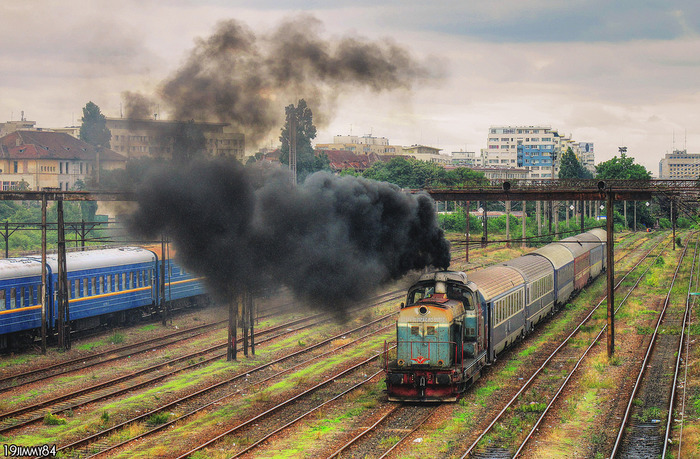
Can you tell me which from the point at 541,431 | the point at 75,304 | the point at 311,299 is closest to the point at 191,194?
the point at 311,299

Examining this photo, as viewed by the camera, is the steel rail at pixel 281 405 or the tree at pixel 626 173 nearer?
the steel rail at pixel 281 405

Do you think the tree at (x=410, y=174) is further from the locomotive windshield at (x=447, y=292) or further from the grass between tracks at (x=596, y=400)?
the locomotive windshield at (x=447, y=292)

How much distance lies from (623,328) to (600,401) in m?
14.0

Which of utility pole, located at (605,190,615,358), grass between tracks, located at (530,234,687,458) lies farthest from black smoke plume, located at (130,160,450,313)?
utility pole, located at (605,190,615,358)

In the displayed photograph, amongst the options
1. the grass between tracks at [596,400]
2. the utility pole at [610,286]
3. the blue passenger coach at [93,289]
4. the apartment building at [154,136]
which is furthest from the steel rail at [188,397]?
the utility pole at [610,286]

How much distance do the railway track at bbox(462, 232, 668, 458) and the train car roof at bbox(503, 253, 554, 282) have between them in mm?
3039

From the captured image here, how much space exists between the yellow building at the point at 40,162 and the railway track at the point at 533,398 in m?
63.2

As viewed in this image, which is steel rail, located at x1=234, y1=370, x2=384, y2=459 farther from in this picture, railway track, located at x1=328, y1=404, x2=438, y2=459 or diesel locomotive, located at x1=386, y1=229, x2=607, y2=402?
railway track, located at x1=328, y1=404, x2=438, y2=459

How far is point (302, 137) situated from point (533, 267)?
55.9ft

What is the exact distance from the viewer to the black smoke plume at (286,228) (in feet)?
62.1

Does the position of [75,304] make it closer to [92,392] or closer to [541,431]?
[92,392]

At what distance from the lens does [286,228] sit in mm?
20109

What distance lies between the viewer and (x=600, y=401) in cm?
2100

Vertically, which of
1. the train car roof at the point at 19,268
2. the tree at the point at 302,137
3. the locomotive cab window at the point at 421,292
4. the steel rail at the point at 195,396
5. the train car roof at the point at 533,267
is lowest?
the steel rail at the point at 195,396
